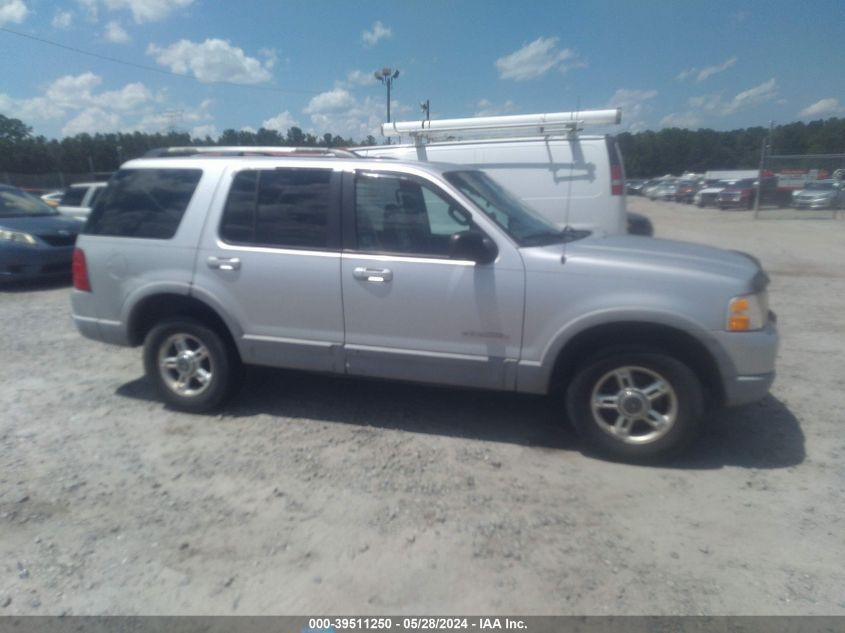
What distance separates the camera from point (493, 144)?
28.8ft

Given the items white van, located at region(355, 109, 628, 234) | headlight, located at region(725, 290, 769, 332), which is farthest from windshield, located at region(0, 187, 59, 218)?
headlight, located at region(725, 290, 769, 332)

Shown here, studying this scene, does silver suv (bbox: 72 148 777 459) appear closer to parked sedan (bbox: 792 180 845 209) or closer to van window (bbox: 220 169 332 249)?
van window (bbox: 220 169 332 249)

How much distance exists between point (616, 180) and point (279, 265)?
197 inches

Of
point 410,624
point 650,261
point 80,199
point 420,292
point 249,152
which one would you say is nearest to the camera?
point 410,624

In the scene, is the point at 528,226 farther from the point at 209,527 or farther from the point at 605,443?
the point at 209,527

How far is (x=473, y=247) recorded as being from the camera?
14.0 ft

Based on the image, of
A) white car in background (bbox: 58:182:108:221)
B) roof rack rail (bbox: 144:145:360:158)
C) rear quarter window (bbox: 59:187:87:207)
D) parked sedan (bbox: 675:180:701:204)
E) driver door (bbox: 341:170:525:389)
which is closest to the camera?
driver door (bbox: 341:170:525:389)

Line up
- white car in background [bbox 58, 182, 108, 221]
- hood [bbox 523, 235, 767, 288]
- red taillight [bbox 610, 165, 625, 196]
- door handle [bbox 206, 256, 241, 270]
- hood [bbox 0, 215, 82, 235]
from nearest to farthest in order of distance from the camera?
1. hood [bbox 523, 235, 767, 288]
2. door handle [bbox 206, 256, 241, 270]
3. red taillight [bbox 610, 165, 625, 196]
4. hood [bbox 0, 215, 82, 235]
5. white car in background [bbox 58, 182, 108, 221]

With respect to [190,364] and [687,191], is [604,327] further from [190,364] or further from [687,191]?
[687,191]

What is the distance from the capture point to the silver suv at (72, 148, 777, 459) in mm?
4160

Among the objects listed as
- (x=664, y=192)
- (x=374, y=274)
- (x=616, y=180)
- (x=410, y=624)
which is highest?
(x=616, y=180)

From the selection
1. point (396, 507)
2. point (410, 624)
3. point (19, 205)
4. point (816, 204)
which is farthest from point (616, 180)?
point (816, 204)

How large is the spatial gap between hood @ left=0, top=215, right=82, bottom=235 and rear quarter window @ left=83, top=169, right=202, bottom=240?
613 cm

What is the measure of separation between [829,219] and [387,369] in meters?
24.9
